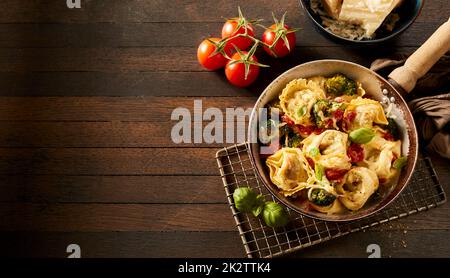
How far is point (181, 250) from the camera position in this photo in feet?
7.55

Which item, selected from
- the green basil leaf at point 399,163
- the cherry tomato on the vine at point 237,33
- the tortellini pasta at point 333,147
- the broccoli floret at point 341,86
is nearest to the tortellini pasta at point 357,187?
the tortellini pasta at point 333,147

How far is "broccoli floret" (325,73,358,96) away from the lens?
82.6 inches

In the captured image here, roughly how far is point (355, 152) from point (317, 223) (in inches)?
16.5

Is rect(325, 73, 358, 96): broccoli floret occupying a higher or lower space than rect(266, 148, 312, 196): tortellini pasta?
higher

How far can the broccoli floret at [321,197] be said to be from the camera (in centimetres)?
191

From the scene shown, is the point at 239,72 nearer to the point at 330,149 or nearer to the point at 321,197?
the point at 330,149

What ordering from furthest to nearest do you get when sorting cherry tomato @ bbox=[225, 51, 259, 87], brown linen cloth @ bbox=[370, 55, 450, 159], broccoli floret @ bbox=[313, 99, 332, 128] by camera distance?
cherry tomato @ bbox=[225, 51, 259, 87] < brown linen cloth @ bbox=[370, 55, 450, 159] < broccoli floret @ bbox=[313, 99, 332, 128]

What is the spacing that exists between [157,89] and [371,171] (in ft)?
3.65

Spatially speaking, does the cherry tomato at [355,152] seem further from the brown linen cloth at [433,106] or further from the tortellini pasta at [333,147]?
the brown linen cloth at [433,106]

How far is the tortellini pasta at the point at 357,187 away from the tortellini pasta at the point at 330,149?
0.05 meters

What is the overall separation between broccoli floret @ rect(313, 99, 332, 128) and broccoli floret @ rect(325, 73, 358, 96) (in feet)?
0.36

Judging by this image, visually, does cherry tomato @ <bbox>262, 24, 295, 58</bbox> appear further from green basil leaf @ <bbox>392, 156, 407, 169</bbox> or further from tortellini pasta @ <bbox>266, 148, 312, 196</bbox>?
green basil leaf @ <bbox>392, 156, 407, 169</bbox>

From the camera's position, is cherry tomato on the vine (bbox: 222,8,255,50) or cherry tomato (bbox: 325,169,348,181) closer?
cherry tomato (bbox: 325,169,348,181)

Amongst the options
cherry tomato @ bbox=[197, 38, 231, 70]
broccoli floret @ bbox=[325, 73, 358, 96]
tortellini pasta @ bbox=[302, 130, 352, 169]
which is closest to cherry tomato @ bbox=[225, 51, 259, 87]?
cherry tomato @ bbox=[197, 38, 231, 70]
